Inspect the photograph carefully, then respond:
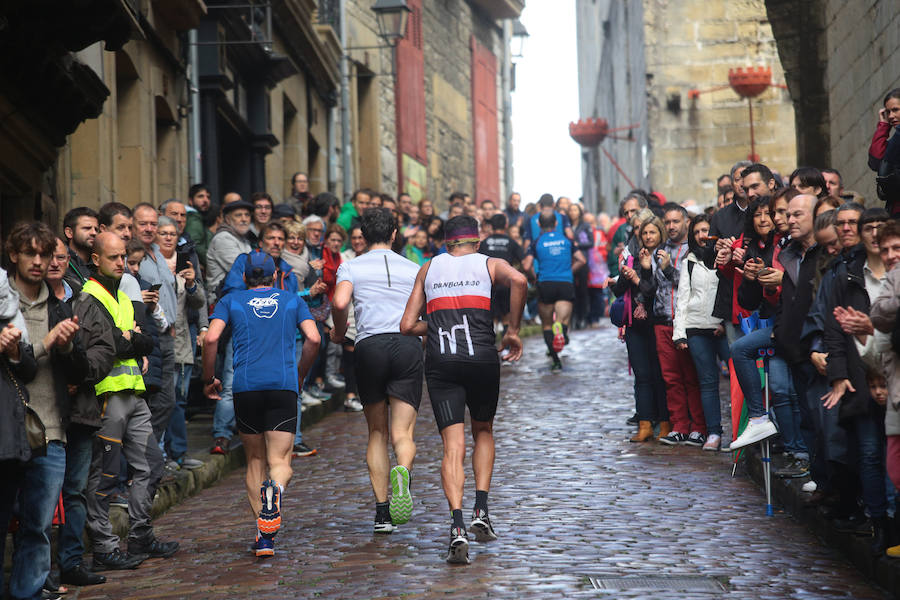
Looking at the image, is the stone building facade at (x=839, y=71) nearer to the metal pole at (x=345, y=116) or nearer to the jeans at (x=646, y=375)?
the jeans at (x=646, y=375)

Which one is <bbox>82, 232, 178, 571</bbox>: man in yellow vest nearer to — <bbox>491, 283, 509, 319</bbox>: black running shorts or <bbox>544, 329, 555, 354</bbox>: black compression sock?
<bbox>544, 329, 555, 354</bbox>: black compression sock

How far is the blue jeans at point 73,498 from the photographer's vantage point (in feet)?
24.5

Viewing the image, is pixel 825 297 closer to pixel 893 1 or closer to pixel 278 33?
pixel 893 1

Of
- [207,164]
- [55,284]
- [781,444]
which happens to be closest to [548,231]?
[207,164]

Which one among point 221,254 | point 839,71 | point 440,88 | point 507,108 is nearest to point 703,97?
point 440,88

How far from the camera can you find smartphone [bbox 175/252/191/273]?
1083 centimetres

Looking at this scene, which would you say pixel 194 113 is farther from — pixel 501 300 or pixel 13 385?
pixel 13 385

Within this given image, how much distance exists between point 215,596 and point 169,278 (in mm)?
3621

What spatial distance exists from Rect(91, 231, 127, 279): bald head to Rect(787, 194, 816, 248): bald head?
3882mm

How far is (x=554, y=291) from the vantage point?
18047 mm

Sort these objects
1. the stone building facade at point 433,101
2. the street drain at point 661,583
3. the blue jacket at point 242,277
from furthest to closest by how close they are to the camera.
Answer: the stone building facade at point 433,101 < the blue jacket at point 242,277 < the street drain at point 661,583

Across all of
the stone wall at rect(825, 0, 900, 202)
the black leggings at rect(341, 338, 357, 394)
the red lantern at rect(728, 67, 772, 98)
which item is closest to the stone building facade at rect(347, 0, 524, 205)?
the red lantern at rect(728, 67, 772, 98)

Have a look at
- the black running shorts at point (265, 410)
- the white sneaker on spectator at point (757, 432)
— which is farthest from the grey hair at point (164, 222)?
the white sneaker on spectator at point (757, 432)

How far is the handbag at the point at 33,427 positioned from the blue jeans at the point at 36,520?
0.15 m
